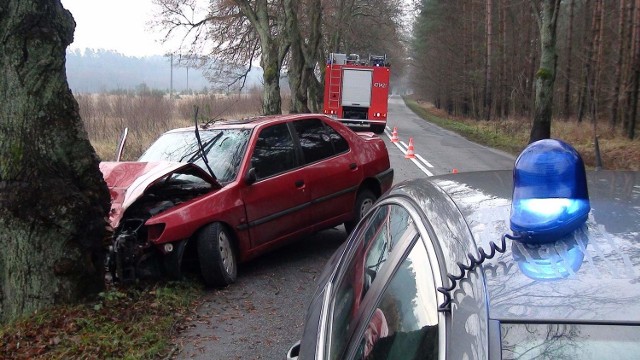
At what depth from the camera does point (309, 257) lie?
7215 millimetres

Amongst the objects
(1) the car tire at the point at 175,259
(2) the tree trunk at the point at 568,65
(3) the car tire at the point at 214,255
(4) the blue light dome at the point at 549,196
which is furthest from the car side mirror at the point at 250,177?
(2) the tree trunk at the point at 568,65

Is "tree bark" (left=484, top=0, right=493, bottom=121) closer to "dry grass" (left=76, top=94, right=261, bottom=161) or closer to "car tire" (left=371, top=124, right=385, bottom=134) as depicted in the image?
"car tire" (left=371, top=124, right=385, bottom=134)

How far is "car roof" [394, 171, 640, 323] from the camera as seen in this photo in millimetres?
1410

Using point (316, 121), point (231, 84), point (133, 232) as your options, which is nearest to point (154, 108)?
point (231, 84)

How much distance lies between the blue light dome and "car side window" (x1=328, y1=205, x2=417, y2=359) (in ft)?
1.79

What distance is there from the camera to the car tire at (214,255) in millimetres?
5715

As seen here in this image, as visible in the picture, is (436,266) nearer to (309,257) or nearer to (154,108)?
(309,257)

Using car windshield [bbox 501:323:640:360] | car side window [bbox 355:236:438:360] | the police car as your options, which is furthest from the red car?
car windshield [bbox 501:323:640:360]

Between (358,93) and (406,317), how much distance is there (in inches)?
1153

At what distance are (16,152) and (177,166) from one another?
1572 mm

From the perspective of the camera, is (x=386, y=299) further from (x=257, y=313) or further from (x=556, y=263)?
(x=257, y=313)

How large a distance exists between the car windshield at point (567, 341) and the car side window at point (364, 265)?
77cm

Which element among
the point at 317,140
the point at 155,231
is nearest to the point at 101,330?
the point at 155,231

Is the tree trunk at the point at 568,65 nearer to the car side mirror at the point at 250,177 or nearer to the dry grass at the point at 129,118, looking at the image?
the dry grass at the point at 129,118
